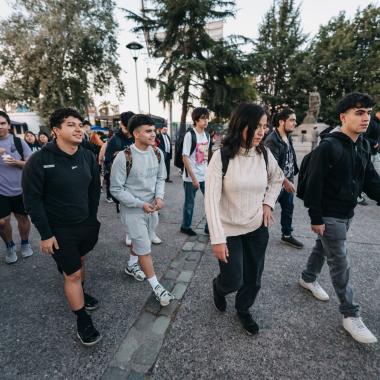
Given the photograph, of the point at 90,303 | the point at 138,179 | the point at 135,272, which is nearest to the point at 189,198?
the point at 135,272

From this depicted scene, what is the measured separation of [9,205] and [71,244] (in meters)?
1.94

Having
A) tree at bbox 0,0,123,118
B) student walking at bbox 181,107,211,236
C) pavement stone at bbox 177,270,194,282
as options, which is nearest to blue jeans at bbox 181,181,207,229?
student walking at bbox 181,107,211,236

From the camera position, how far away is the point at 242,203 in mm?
2047

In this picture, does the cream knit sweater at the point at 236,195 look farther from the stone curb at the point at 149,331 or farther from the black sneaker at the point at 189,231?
the black sneaker at the point at 189,231

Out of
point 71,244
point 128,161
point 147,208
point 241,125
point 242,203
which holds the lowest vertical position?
point 71,244

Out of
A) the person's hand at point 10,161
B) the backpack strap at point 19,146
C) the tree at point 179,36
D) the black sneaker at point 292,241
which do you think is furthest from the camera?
the tree at point 179,36

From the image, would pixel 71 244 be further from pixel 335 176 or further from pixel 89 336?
pixel 335 176

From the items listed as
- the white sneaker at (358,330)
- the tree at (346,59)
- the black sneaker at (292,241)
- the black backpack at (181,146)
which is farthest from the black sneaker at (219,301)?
the tree at (346,59)

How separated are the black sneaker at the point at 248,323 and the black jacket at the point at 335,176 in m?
1.01

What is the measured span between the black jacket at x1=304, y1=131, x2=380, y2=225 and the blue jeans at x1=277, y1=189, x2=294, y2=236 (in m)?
1.61

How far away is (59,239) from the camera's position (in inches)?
82.5

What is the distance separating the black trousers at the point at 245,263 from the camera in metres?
2.08

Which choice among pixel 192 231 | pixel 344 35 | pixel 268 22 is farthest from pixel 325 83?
pixel 192 231

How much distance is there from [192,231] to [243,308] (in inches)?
89.3
